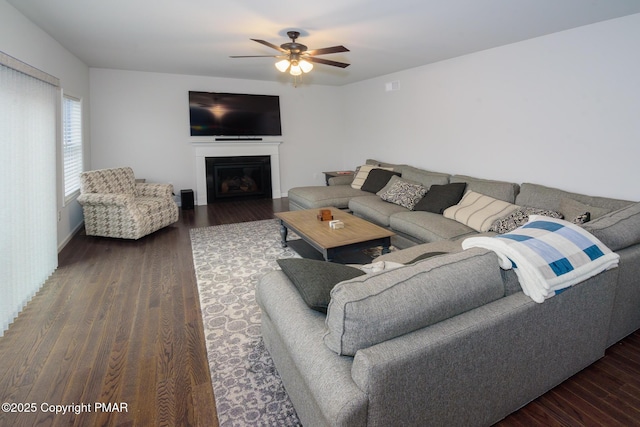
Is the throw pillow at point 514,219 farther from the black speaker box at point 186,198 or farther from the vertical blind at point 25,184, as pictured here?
the black speaker box at point 186,198

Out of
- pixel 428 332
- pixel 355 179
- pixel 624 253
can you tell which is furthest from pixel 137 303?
pixel 355 179

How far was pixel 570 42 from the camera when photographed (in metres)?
3.57

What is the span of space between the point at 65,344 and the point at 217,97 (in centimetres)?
541

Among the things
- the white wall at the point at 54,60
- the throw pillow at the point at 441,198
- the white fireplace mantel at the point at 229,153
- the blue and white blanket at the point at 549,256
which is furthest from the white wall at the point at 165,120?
the blue and white blanket at the point at 549,256

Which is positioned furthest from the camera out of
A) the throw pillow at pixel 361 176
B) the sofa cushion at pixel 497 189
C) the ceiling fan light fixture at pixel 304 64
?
the throw pillow at pixel 361 176

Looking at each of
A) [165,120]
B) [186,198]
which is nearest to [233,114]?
[165,120]

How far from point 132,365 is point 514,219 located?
3454mm

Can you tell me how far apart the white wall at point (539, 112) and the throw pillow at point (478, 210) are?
0.70 meters

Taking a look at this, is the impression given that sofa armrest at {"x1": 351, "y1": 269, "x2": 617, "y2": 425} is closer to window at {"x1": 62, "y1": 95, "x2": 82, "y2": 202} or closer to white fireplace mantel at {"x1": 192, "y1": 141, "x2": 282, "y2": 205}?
window at {"x1": 62, "y1": 95, "x2": 82, "y2": 202}

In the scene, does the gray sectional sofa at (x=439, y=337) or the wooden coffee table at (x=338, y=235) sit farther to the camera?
the wooden coffee table at (x=338, y=235)

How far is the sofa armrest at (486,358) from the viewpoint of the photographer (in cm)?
121

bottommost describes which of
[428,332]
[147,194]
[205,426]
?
[205,426]

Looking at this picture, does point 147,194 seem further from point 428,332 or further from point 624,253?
point 624,253

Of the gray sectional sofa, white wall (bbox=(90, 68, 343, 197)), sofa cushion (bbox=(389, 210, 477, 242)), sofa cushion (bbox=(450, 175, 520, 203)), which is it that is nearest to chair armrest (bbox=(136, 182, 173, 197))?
white wall (bbox=(90, 68, 343, 197))
